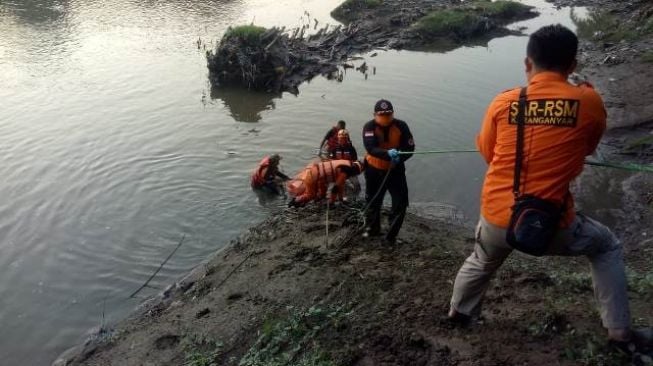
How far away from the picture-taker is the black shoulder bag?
3535 mm

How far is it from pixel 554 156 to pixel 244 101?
1455 cm

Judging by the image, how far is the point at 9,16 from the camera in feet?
86.7

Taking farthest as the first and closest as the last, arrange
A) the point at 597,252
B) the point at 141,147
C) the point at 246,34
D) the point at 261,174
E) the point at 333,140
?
1. the point at 246,34
2. the point at 141,147
3. the point at 333,140
4. the point at 261,174
5. the point at 597,252

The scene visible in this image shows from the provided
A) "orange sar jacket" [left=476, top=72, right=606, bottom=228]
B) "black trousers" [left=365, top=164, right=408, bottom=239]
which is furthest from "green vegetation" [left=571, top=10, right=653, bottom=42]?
"orange sar jacket" [left=476, top=72, right=606, bottom=228]

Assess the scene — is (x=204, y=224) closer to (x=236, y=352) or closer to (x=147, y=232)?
(x=147, y=232)

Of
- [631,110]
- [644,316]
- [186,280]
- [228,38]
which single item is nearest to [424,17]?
[228,38]

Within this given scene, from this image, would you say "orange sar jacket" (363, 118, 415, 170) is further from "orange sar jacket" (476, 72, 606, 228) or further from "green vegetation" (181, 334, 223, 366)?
"orange sar jacket" (476, 72, 606, 228)

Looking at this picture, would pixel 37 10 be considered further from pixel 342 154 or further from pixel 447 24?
pixel 342 154

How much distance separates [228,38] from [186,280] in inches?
470

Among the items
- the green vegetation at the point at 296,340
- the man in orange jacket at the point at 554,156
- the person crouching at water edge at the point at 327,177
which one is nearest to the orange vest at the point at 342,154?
the person crouching at water edge at the point at 327,177

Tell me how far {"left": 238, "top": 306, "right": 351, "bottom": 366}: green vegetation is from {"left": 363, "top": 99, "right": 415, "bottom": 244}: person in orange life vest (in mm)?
2177

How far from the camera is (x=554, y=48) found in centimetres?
348

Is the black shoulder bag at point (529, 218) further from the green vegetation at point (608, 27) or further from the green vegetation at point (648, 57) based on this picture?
the green vegetation at point (608, 27)

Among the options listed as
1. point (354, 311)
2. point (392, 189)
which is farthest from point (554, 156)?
point (392, 189)
